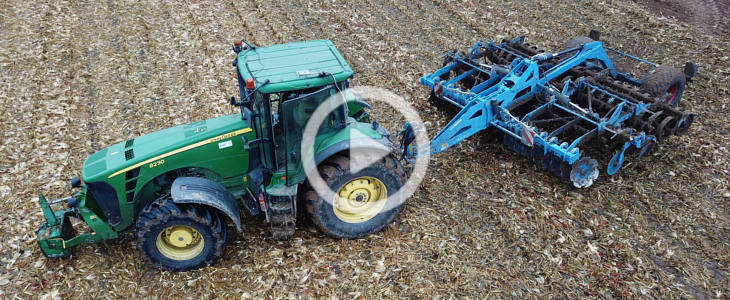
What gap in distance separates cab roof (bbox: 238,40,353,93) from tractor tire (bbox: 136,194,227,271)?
1720 millimetres

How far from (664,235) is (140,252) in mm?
7218

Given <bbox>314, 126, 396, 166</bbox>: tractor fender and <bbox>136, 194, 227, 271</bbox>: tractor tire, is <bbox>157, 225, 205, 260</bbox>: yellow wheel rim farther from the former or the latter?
<bbox>314, 126, 396, 166</bbox>: tractor fender

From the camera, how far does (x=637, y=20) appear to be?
13680 millimetres

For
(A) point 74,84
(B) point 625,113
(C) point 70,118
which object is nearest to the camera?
(B) point 625,113

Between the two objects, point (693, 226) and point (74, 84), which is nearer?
point (693, 226)

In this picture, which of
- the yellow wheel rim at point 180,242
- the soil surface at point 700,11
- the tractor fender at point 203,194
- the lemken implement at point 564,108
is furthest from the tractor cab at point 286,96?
the soil surface at point 700,11

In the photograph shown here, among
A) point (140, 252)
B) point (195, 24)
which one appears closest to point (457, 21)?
point (195, 24)

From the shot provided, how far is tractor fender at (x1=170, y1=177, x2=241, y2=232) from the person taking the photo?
541 cm

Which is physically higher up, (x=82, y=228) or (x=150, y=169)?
(x=150, y=169)

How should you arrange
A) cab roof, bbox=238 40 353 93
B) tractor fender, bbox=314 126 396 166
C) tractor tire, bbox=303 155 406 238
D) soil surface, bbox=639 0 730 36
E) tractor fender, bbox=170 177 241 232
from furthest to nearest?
soil surface, bbox=639 0 730 36, tractor tire, bbox=303 155 406 238, tractor fender, bbox=314 126 396 166, tractor fender, bbox=170 177 241 232, cab roof, bbox=238 40 353 93

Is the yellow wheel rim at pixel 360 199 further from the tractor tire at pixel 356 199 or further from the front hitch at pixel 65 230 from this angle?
the front hitch at pixel 65 230

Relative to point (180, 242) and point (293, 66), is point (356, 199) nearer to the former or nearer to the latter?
point (293, 66)

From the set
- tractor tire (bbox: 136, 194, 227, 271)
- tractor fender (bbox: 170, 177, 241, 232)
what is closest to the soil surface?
tractor fender (bbox: 170, 177, 241, 232)

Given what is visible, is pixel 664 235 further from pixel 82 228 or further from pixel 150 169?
pixel 82 228
